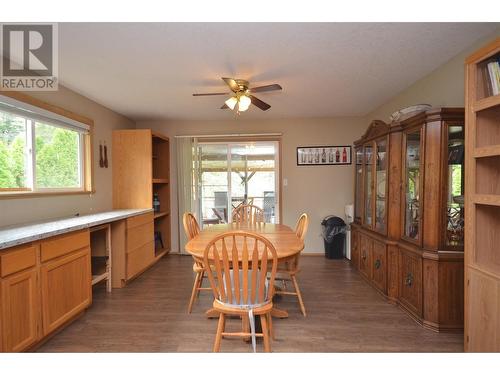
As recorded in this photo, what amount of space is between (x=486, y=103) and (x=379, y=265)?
6.06 feet

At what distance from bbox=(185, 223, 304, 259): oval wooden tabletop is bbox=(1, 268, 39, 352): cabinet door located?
1061mm

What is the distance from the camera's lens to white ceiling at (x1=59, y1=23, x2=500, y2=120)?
1.78 m

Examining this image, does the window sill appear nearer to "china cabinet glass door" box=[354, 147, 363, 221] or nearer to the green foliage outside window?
the green foliage outside window

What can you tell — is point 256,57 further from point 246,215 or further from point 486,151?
point 246,215

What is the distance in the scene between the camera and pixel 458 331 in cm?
200

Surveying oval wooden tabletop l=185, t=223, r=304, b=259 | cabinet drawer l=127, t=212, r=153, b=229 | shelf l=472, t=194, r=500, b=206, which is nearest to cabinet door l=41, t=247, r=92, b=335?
cabinet drawer l=127, t=212, r=153, b=229

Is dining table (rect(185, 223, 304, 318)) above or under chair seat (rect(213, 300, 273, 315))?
above

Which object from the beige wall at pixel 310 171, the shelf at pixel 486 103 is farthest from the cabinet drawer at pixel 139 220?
the shelf at pixel 486 103

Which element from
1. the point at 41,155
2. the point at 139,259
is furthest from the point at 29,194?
the point at 139,259

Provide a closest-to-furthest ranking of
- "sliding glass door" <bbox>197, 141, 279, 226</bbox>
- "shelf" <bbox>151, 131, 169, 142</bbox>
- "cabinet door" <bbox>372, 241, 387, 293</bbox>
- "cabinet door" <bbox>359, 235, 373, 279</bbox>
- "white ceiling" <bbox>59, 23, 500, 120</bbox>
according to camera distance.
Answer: "white ceiling" <bbox>59, 23, 500, 120</bbox>, "cabinet door" <bbox>372, 241, 387, 293</bbox>, "cabinet door" <bbox>359, 235, 373, 279</bbox>, "shelf" <bbox>151, 131, 169, 142</bbox>, "sliding glass door" <bbox>197, 141, 279, 226</bbox>

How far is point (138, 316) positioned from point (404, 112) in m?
3.19

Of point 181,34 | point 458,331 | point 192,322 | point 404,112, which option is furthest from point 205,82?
point 458,331

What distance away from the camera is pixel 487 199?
147cm

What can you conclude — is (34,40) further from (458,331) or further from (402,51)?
(458,331)
